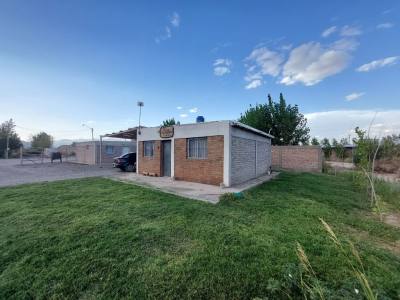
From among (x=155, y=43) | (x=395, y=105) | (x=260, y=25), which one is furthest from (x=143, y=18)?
(x=395, y=105)

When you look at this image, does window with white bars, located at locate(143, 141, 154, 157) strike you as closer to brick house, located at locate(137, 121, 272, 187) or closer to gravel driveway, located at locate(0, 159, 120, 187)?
brick house, located at locate(137, 121, 272, 187)

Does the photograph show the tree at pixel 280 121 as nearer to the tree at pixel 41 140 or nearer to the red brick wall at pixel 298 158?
the red brick wall at pixel 298 158

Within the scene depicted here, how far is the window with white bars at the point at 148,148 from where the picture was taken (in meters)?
12.2

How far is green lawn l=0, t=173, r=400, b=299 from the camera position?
257cm

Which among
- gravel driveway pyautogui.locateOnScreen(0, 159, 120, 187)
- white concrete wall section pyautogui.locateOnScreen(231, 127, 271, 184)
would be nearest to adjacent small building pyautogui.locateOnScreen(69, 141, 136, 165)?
gravel driveway pyautogui.locateOnScreen(0, 159, 120, 187)

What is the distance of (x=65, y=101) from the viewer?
15609 mm

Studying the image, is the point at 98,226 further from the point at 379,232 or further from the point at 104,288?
the point at 379,232

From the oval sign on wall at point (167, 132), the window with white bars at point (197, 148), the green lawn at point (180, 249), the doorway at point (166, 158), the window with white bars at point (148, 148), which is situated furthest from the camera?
the window with white bars at point (148, 148)

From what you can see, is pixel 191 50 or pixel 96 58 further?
pixel 191 50

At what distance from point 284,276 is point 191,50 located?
11.8 metres

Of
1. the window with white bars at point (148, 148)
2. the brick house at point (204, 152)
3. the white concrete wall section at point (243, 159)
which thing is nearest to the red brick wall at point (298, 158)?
the brick house at point (204, 152)

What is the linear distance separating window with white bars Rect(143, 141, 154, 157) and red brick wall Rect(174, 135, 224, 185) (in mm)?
2346

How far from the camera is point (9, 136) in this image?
37.8 m

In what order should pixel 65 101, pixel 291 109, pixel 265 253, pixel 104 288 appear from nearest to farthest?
pixel 104 288 → pixel 265 253 → pixel 65 101 → pixel 291 109
